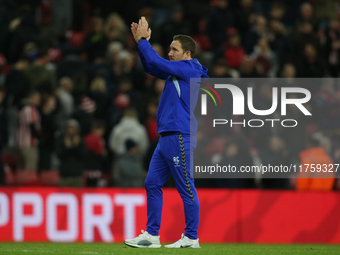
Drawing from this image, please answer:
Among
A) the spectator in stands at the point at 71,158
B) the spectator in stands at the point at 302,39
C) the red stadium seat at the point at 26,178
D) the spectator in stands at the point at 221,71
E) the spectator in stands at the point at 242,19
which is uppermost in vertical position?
the spectator in stands at the point at 242,19

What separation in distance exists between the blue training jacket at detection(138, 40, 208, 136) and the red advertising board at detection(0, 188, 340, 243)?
11.7 feet

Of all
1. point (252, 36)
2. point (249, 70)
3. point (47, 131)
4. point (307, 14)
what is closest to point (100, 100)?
point (47, 131)

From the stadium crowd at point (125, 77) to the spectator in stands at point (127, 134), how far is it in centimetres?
2

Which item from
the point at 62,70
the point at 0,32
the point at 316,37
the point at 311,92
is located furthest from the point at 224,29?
the point at 0,32

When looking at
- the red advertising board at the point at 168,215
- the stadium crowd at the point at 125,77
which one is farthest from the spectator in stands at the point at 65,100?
the red advertising board at the point at 168,215

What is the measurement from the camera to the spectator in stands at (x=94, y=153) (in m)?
10.4

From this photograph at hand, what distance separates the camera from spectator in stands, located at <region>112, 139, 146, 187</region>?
10.4 metres

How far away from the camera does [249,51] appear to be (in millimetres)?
13859

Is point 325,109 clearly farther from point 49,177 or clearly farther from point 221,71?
point 49,177

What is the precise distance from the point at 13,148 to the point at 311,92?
5.85 m

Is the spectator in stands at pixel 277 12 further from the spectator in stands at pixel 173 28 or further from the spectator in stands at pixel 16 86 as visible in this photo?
the spectator in stands at pixel 16 86

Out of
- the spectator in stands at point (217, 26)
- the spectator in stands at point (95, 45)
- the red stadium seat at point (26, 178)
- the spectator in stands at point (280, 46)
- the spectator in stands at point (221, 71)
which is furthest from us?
the spectator in stands at point (217, 26)

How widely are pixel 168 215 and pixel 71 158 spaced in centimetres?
193

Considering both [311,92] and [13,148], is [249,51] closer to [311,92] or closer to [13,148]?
[311,92]
